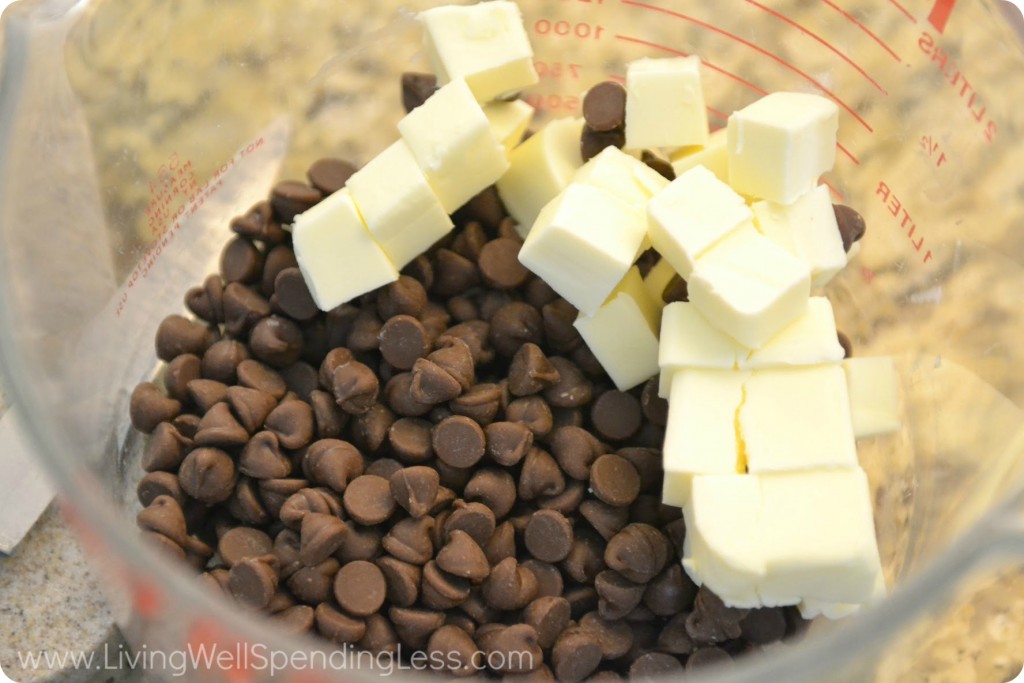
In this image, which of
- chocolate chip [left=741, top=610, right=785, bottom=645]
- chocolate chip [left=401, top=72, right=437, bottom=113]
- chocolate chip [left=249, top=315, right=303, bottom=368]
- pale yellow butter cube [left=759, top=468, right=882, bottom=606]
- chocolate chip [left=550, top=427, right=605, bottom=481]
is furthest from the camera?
chocolate chip [left=401, top=72, right=437, bottom=113]

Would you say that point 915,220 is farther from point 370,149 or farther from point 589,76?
point 370,149

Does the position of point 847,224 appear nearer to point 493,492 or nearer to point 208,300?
point 493,492

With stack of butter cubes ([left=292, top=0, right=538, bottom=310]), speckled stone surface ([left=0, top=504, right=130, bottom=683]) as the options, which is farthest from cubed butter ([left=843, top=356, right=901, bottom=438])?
speckled stone surface ([left=0, top=504, right=130, bottom=683])

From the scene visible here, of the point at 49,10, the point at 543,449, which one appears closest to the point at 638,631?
the point at 543,449

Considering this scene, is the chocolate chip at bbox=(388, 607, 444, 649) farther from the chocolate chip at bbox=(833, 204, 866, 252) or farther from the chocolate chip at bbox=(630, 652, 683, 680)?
the chocolate chip at bbox=(833, 204, 866, 252)

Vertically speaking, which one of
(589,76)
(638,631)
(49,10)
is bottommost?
(638,631)

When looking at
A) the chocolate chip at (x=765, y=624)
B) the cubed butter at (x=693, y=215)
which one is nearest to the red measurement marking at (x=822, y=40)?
the cubed butter at (x=693, y=215)
